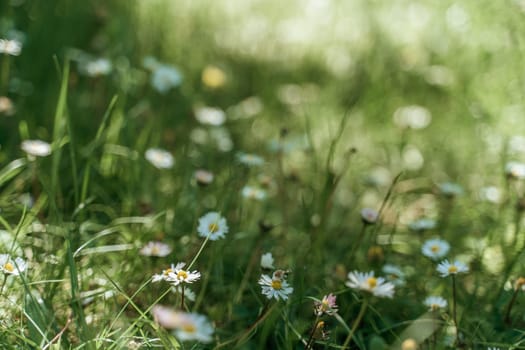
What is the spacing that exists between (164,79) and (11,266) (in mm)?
1164

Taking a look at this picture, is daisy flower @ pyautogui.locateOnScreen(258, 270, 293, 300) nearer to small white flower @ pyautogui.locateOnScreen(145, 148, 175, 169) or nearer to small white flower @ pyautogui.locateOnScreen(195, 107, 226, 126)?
small white flower @ pyautogui.locateOnScreen(145, 148, 175, 169)

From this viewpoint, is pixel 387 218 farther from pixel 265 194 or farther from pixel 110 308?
pixel 110 308

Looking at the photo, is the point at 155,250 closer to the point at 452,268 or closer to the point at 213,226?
the point at 213,226

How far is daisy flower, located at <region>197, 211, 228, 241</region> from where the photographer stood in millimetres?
1261

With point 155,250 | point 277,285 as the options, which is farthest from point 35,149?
point 277,285

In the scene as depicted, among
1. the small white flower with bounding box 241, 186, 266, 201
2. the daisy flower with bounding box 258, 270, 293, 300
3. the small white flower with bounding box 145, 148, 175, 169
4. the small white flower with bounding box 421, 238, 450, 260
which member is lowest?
the small white flower with bounding box 241, 186, 266, 201

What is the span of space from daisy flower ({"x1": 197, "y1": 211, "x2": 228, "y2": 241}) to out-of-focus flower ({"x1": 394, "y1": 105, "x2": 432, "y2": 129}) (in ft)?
4.20

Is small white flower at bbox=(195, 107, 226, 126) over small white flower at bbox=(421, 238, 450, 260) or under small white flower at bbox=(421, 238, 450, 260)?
over

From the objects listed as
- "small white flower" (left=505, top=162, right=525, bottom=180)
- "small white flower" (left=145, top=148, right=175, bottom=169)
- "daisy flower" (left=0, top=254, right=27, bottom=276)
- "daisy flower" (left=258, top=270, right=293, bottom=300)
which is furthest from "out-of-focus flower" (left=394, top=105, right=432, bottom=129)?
"daisy flower" (left=0, top=254, right=27, bottom=276)

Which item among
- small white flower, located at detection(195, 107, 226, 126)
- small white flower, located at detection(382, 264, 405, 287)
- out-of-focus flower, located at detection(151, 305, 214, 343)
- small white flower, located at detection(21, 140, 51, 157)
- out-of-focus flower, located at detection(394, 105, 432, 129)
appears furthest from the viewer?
A: out-of-focus flower, located at detection(394, 105, 432, 129)

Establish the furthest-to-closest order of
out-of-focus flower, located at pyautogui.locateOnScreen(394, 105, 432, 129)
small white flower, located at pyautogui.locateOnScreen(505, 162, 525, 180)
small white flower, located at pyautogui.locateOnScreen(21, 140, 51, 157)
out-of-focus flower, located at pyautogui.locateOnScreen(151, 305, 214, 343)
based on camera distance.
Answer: out-of-focus flower, located at pyautogui.locateOnScreen(394, 105, 432, 129), small white flower, located at pyautogui.locateOnScreen(505, 162, 525, 180), small white flower, located at pyautogui.locateOnScreen(21, 140, 51, 157), out-of-focus flower, located at pyautogui.locateOnScreen(151, 305, 214, 343)

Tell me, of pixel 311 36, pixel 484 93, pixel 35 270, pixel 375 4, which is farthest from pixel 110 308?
pixel 375 4

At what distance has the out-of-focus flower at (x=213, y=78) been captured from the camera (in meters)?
2.42

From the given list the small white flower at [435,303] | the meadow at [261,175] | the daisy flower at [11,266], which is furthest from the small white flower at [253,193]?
the daisy flower at [11,266]
